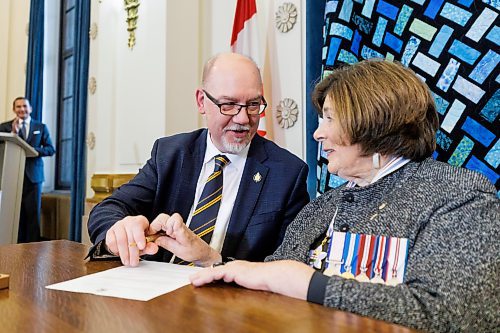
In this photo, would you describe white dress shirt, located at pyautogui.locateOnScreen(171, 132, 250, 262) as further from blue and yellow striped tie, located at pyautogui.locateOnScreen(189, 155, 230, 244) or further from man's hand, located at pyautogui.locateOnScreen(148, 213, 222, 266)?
man's hand, located at pyautogui.locateOnScreen(148, 213, 222, 266)

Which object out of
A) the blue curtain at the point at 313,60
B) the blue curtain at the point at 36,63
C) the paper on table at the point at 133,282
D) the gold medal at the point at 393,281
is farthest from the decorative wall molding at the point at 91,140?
the gold medal at the point at 393,281

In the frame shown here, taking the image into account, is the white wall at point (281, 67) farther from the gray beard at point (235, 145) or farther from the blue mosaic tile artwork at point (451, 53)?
the gray beard at point (235, 145)

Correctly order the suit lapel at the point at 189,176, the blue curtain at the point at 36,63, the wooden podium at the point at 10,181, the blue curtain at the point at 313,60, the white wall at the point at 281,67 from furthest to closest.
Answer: the blue curtain at the point at 36,63
the wooden podium at the point at 10,181
the white wall at the point at 281,67
the blue curtain at the point at 313,60
the suit lapel at the point at 189,176

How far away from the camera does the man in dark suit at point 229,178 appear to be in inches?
67.6

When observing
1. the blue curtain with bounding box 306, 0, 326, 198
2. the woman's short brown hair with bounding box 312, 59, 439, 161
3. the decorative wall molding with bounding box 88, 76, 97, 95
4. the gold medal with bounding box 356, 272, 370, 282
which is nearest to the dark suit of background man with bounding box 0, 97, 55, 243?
the decorative wall molding with bounding box 88, 76, 97, 95

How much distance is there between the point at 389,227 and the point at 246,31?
2.12 meters

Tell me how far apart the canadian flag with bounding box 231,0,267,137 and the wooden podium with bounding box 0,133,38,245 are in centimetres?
187

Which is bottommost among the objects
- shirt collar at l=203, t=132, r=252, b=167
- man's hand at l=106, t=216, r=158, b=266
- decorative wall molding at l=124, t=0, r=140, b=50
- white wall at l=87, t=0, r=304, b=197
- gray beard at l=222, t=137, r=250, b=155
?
man's hand at l=106, t=216, r=158, b=266

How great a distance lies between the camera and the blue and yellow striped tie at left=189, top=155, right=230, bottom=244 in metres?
1.69

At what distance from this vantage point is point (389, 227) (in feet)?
3.67

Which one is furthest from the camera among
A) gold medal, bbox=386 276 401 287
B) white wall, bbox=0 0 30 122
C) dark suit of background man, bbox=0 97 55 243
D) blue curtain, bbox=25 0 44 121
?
white wall, bbox=0 0 30 122

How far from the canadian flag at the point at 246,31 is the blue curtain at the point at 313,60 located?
0.45 metres

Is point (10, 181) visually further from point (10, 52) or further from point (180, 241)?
point (10, 52)

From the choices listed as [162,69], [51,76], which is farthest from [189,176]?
[51,76]
